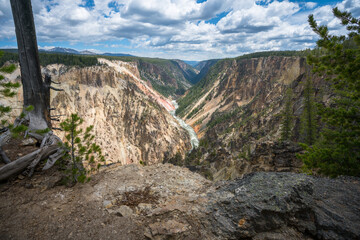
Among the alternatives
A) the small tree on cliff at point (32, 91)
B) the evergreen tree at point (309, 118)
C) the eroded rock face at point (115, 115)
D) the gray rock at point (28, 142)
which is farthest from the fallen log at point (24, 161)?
the eroded rock face at point (115, 115)

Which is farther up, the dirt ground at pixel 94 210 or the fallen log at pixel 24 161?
the fallen log at pixel 24 161

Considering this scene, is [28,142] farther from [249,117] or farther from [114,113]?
[249,117]

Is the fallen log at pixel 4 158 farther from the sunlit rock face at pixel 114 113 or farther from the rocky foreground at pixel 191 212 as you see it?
the sunlit rock face at pixel 114 113

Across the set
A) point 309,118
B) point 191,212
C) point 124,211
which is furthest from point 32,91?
point 309,118

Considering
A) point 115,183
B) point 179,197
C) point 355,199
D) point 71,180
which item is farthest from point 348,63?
point 71,180

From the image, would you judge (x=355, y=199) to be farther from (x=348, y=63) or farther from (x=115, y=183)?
(x=115, y=183)

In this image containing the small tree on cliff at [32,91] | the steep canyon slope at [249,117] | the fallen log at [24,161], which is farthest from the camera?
the steep canyon slope at [249,117]
